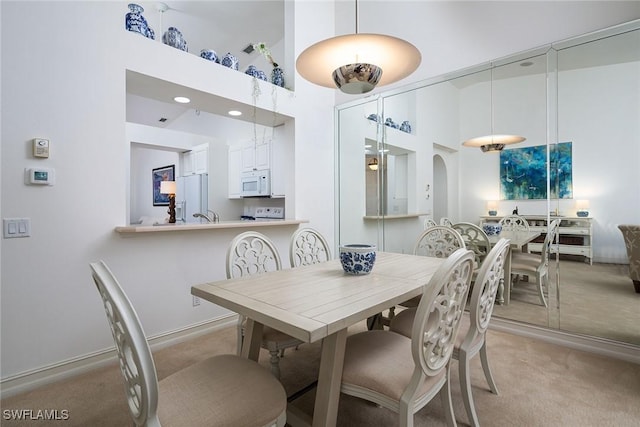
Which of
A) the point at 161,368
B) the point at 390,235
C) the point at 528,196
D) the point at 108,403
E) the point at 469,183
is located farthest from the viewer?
the point at 390,235

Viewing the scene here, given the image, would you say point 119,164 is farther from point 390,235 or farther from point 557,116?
point 557,116

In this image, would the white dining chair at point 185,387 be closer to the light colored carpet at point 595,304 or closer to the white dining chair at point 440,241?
the white dining chair at point 440,241

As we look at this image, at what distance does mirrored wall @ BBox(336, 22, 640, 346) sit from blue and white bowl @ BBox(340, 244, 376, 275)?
173 centimetres

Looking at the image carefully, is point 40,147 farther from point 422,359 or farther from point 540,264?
point 540,264

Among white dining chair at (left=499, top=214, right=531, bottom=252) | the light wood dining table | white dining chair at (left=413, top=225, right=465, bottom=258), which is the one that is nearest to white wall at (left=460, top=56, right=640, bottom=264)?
white dining chair at (left=499, top=214, right=531, bottom=252)

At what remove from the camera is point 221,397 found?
1076mm

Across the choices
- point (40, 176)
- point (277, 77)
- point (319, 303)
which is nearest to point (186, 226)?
point (40, 176)

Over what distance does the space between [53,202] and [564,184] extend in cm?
366

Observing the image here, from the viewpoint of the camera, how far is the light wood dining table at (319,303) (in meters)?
1.10

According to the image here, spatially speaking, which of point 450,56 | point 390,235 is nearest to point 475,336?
point 390,235

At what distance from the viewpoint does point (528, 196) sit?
2.68m

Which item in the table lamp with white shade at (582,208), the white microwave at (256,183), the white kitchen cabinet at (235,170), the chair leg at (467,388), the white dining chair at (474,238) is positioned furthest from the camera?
the white kitchen cabinet at (235,170)

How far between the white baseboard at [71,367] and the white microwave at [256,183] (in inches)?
90.6

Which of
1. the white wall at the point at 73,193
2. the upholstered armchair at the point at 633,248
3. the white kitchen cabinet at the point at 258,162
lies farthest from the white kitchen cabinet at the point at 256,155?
the upholstered armchair at the point at 633,248
